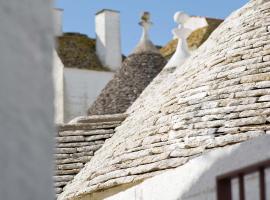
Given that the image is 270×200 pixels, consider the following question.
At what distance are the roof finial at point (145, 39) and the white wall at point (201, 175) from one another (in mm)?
16117

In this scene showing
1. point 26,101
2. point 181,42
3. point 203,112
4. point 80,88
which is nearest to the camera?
point 26,101

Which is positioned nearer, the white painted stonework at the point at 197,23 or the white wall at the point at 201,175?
the white wall at the point at 201,175

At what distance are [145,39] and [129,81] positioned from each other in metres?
1.82

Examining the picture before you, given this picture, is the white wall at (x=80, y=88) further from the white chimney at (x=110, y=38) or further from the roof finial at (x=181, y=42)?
the roof finial at (x=181, y=42)

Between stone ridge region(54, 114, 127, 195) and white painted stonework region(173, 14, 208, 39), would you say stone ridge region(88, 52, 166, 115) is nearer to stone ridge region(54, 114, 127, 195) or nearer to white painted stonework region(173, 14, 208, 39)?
white painted stonework region(173, 14, 208, 39)

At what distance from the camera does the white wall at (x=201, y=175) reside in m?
6.99

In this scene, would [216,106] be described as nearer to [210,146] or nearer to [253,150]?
[210,146]

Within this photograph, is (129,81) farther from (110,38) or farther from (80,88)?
(110,38)

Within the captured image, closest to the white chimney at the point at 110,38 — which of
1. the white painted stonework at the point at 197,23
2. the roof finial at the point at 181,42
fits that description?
the white painted stonework at the point at 197,23

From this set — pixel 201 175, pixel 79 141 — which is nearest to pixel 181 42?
pixel 79 141

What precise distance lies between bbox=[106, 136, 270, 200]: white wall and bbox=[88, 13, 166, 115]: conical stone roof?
1474 centimetres

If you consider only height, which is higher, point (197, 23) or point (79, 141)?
point (197, 23)

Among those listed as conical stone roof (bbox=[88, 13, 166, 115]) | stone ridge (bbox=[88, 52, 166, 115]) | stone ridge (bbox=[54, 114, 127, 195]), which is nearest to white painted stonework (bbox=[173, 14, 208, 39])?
conical stone roof (bbox=[88, 13, 166, 115])

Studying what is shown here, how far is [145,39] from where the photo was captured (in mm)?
25109
